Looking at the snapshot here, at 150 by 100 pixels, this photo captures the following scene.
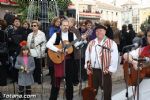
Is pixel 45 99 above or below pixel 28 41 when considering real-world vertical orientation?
below

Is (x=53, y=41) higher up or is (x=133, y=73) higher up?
(x=53, y=41)

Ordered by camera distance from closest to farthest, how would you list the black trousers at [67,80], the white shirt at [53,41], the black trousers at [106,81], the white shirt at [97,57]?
the white shirt at [97,57] < the black trousers at [106,81] < the white shirt at [53,41] < the black trousers at [67,80]

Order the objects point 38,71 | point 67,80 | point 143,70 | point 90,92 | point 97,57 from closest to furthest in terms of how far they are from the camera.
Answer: point 143,70, point 97,57, point 90,92, point 67,80, point 38,71

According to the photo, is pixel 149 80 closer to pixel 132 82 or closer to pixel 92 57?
pixel 132 82

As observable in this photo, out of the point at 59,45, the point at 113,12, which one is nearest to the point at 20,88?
the point at 59,45

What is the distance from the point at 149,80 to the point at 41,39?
489 centimetres

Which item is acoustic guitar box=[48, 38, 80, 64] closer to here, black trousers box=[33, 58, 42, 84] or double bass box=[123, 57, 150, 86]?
double bass box=[123, 57, 150, 86]

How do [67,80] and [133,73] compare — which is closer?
[133,73]

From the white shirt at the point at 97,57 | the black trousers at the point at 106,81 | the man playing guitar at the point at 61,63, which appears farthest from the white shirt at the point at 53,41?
the black trousers at the point at 106,81

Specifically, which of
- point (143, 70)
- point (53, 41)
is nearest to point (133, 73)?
point (143, 70)

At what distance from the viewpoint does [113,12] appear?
Result: 99125 millimetres

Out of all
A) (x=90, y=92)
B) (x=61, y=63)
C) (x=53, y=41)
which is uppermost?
(x=53, y=41)

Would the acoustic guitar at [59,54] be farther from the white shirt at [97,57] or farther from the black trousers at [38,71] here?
the black trousers at [38,71]

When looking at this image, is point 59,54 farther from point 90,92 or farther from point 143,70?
point 143,70
